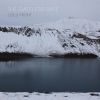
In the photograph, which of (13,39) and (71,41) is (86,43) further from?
(13,39)

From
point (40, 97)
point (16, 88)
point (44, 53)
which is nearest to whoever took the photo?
point (40, 97)

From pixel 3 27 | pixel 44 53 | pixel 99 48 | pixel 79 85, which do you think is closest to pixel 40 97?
pixel 79 85

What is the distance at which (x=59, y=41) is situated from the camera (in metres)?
127

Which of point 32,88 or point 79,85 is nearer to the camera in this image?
point 32,88

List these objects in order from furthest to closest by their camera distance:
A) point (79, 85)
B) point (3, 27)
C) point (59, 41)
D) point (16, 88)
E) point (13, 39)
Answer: point (3, 27)
point (59, 41)
point (13, 39)
point (79, 85)
point (16, 88)

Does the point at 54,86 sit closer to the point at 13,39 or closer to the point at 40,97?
the point at 40,97

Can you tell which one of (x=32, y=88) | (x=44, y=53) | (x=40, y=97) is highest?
(x=40, y=97)

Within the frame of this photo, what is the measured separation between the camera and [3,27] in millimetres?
138125

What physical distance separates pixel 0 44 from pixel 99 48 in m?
52.0

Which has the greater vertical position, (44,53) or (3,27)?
(3,27)

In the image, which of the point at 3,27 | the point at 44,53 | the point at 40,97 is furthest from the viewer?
the point at 3,27

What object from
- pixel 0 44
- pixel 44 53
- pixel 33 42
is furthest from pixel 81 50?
pixel 0 44

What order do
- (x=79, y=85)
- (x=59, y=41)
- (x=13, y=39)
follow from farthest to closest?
(x=59, y=41), (x=13, y=39), (x=79, y=85)

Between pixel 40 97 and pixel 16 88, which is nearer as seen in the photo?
pixel 40 97
